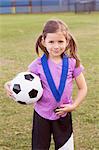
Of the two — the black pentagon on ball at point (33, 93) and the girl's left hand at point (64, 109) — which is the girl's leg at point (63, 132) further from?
the black pentagon on ball at point (33, 93)

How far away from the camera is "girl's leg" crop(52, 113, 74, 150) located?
304 centimetres

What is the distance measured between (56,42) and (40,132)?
677 mm

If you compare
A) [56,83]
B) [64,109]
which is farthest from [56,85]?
[64,109]

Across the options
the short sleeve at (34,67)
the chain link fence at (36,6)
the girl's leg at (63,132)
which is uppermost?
the short sleeve at (34,67)

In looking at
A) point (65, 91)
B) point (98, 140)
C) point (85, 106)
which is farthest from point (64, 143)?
point (85, 106)

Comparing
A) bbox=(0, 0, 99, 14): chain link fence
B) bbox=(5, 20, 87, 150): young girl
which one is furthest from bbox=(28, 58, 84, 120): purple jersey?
bbox=(0, 0, 99, 14): chain link fence

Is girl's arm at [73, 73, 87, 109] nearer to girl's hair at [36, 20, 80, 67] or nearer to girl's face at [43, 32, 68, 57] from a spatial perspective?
girl's hair at [36, 20, 80, 67]

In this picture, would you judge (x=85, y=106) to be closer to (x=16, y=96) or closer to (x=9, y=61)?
(x=16, y=96)

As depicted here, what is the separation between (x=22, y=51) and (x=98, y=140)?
24.8 ft

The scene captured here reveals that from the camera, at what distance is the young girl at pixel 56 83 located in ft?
9.54

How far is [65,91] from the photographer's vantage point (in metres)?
2.96

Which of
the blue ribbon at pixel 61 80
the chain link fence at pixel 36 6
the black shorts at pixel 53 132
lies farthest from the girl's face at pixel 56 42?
the chain link fence at pixel 36 6

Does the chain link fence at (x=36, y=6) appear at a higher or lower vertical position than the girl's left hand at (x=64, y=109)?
lower

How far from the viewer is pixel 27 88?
308 cm
